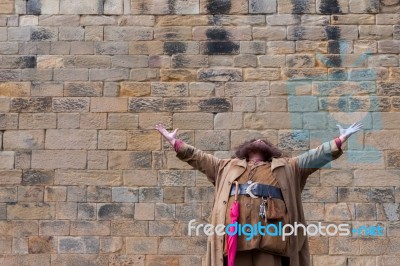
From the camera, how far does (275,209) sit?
473 centimetres

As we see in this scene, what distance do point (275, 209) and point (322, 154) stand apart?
536mm

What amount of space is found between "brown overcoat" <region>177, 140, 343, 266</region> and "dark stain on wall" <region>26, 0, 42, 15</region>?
4.01 metres

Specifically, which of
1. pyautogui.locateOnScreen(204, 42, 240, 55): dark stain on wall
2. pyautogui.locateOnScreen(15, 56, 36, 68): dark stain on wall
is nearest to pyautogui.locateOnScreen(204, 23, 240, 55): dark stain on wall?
pyautogui.locateOnScreen(204, 42, 240, 55): dark stain on wall

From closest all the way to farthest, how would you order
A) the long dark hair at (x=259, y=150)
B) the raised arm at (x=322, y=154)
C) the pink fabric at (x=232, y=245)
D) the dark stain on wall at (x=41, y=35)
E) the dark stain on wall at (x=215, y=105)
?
the pink fabric at (x=232, y=245)
the raised arm at (x=322, y=154)
the long dark hair at (x=259, y=150)
the dark stain on wall at (x=215, y=105)
the dark stain on wall at (x=41, y=35)

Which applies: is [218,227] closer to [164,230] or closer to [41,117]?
[164,230]

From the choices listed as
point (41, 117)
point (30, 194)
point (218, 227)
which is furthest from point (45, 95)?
point (218, 227)

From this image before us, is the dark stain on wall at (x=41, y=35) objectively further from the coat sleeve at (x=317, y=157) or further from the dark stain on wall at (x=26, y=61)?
the coat sleeve at (x=317, y=157)

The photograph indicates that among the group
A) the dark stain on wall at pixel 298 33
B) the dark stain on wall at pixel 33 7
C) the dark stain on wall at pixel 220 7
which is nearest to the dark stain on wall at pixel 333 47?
the dark stain on wall at pixel 298 33

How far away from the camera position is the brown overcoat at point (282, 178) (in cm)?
478

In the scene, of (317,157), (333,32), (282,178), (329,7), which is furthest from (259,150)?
(329,7)

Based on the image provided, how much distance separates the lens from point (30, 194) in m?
7.89

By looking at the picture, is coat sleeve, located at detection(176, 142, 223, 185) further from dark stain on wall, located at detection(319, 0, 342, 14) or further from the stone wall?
dark stain on wall, located at detection(319, 0, 342, 14)

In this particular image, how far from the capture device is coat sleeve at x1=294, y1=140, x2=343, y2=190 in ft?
16.0

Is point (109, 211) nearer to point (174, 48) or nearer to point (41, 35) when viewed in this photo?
point (174, 48)
